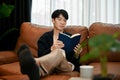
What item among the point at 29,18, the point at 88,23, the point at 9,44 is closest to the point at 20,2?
the point at 29,18

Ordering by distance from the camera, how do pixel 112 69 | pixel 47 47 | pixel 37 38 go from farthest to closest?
pixel 37 38 < pixel 47 47 < pixel 112 69

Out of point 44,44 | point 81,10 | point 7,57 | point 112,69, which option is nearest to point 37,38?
point 44,44

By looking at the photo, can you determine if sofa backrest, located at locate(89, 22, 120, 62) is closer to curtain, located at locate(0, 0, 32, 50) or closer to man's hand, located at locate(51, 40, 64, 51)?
man's hand, located at locate(51, 40, 64, 51)

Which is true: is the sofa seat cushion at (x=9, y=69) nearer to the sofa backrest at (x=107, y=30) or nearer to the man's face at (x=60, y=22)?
the man's face at (x=60, y=22)

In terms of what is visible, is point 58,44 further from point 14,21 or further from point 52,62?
point 14,21

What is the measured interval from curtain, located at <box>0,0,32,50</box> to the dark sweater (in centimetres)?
84

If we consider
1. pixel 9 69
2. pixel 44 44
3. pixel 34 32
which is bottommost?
pixel 9 69

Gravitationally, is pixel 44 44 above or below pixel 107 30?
below

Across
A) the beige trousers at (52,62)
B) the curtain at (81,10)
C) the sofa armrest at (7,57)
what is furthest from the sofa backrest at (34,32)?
the beige trousers at (52,62)

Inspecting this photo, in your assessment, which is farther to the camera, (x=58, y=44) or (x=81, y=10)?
(x=81, y=10)

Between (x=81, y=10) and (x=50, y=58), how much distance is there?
4.70ft

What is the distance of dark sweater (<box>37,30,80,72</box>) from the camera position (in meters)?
2.77

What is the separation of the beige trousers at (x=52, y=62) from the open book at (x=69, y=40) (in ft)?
0.68

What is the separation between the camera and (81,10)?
11.8ft
